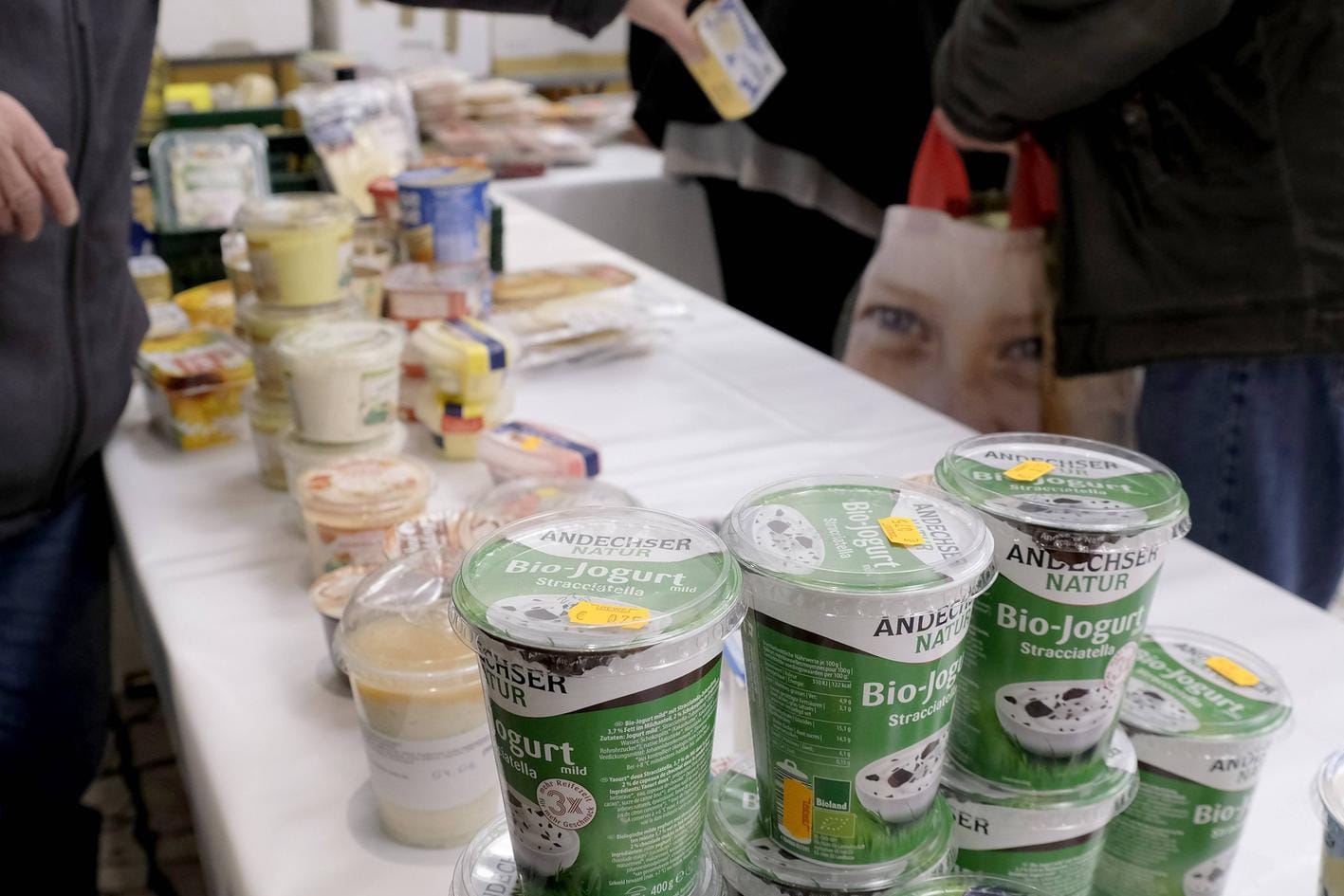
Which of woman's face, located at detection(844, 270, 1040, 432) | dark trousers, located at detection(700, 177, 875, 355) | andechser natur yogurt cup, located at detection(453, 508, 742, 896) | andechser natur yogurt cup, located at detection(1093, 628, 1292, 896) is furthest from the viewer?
dark trousers, located at detection(700, 177, 875, 355)

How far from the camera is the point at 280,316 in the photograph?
1.35 meters

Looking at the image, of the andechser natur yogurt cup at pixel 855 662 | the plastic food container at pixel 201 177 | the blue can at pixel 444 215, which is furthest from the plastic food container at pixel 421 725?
the plastic food container at pixel 201 177

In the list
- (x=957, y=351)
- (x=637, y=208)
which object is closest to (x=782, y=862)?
(x=957, y=351)

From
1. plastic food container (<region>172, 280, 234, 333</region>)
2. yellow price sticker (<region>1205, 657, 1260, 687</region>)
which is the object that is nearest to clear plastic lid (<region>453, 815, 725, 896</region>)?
→ yellow price sticker (<region>1205, 657, 1260, 687</region>)

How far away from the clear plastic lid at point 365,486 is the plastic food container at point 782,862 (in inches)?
21.4

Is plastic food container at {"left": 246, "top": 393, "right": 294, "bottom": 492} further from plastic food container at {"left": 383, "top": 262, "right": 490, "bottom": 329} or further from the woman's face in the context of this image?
the woman's face

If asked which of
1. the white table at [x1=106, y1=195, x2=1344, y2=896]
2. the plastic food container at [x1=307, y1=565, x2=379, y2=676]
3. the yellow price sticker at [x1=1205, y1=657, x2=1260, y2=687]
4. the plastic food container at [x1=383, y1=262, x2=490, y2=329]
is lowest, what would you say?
the white table at [x1=106, y1=195, x2=1344, y2=896]

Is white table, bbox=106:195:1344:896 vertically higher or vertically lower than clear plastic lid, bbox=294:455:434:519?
lower

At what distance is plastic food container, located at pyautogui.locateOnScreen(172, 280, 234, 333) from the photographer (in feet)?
5.44

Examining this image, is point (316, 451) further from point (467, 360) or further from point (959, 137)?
point (959, 137)

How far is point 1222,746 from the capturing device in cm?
72

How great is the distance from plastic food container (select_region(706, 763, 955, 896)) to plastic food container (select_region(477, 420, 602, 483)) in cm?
59

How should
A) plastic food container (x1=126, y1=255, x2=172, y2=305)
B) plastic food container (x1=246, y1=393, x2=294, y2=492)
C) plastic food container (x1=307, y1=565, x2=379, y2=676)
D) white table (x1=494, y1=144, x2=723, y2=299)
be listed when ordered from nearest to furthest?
plastic food container (x1=307, y1=565, x2=379, y2=676), plastic food container (x1=246, y1=393, x2=294, y2=492), plastic food container (x1=126, y1=255, x2=172, y2=305), white table (x1=494, y1=144, x2=723, y2=299)

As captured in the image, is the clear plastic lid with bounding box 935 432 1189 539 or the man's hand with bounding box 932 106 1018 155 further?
the man's hand with bounding box 932 106 1018 155
